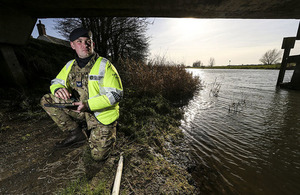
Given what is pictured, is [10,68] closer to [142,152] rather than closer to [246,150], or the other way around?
[142,152]

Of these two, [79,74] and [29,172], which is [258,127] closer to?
[79,74]

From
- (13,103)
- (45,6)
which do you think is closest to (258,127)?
(45,6)

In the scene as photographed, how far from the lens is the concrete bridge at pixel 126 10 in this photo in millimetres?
2584

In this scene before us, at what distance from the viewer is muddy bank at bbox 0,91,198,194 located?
4.59 feet

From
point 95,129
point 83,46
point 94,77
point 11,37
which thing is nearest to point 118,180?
point 95,129

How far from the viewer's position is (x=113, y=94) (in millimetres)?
1637

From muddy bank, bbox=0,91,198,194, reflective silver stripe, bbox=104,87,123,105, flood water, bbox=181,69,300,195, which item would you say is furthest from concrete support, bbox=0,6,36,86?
flood water, bbox=181,69,300,195

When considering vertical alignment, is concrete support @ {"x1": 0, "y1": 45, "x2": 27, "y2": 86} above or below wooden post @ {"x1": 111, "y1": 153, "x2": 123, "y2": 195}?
above

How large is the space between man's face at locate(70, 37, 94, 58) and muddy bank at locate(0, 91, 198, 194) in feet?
5.11

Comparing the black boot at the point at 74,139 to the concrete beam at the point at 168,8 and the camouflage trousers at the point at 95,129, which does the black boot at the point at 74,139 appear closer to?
the camouflage trousers at the point at 95,129

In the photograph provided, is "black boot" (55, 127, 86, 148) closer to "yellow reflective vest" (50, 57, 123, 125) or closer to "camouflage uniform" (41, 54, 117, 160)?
"camouflage uniform" (41, 54, 117, 160)

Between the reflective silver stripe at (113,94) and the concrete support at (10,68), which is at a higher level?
the concrete support at (10,68)

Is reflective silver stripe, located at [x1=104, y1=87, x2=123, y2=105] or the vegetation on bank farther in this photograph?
reflective silver stripe, located at [x1=104, y1=87, x2=123, y2=105]

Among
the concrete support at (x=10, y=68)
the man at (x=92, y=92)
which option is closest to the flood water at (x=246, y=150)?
the man at (x=92, y=92)
